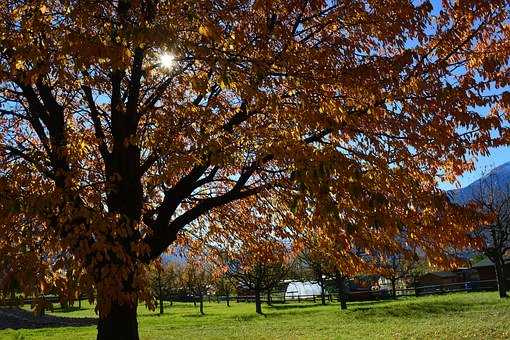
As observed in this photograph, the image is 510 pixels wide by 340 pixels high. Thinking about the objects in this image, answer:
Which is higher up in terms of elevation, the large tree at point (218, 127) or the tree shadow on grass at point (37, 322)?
the large tree at point (218, 127)

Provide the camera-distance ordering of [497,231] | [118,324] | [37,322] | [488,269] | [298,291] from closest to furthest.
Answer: [118,324] → [37,322] → [497,231] → [488,269] → [298,291]

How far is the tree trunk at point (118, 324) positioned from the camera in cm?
862

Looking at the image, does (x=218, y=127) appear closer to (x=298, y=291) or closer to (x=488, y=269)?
(x=488, y=269)

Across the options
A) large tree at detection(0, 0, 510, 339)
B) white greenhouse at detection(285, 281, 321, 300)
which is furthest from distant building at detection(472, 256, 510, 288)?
large tree at detection(0, 0, 510, 339)

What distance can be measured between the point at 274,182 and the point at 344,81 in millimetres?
2361

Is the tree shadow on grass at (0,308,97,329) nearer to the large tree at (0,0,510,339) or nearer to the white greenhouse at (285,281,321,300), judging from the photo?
the large tree at (0,0,510,339)

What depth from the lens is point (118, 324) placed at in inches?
341

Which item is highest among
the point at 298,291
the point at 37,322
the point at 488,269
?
the point at 488,269

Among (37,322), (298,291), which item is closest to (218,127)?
(37,322)

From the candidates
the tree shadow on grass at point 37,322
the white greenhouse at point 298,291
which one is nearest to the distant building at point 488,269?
the white greenhouse at point 298,291

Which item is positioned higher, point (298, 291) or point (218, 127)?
point (218, 127)

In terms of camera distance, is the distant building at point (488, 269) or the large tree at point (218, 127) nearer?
the large tree at point (218, 127)

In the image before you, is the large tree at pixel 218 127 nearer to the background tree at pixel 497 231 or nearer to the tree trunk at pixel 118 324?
the tree trunk at pixel 118 324

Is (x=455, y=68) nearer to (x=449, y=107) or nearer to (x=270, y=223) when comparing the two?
(x=449, y=107)
